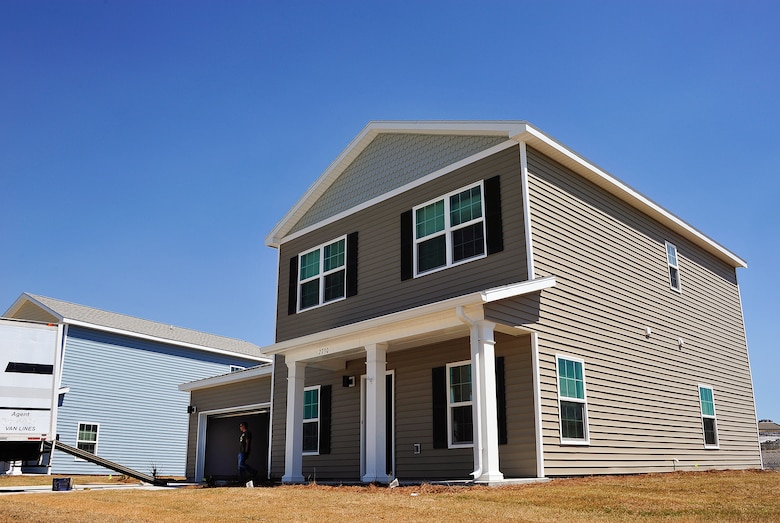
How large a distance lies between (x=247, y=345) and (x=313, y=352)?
22.4 meters

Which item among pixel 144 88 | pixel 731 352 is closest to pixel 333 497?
pixel 144 88

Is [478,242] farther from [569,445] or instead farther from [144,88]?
[144,88]

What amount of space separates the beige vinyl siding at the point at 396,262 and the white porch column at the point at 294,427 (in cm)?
171

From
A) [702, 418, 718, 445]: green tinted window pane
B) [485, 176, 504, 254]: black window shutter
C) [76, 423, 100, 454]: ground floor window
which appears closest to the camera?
[485, 176, 504, 254]: black window shutter

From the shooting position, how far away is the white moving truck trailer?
13.8 metres

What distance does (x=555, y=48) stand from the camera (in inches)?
560

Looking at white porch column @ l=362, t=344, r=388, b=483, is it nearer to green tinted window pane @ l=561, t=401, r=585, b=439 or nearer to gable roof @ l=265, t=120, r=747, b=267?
green tinted window pane @ l=561, t=401, r=585, b=439

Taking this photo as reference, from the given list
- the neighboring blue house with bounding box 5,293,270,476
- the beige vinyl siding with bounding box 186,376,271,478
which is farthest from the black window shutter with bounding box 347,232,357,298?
the neighboring blue house with bounding box 5,293,270,476

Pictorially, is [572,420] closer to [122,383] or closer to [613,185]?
[613,185]

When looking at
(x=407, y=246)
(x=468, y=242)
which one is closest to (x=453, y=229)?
(x=468, y=242)

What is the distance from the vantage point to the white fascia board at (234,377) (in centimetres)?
1916

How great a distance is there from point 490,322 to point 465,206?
334 cm

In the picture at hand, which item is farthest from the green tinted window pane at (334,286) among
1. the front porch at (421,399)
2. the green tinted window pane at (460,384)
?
the green tinted window pane at (460,384)

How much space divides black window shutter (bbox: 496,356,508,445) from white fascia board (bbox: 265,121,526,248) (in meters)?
4.33
